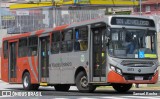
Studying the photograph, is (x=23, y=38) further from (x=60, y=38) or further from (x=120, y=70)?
(x=120, y=70)

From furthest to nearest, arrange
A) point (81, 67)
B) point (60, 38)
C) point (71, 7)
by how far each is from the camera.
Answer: point (71, 7)
point (60, 38)
point (81, 67)

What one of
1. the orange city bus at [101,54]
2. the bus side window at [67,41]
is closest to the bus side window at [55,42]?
the orange city bus at [101,54]

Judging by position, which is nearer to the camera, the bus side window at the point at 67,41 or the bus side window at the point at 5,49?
the bus side window at the point at 67,41

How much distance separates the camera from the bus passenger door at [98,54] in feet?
63.1

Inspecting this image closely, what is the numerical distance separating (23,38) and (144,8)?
265ft

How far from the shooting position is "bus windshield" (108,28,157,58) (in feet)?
61.4

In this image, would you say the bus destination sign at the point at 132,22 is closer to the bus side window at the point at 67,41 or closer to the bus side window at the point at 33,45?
the bus side window at the point at 67,41

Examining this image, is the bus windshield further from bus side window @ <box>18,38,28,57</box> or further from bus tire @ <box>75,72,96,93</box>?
bus side window @ <box>18,38,28,57</box>

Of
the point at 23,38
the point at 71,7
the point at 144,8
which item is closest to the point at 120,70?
the point at 23,38

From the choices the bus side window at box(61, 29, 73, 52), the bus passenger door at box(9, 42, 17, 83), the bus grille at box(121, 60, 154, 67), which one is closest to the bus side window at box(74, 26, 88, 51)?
the bus side window at box(61, 29, 73, 52)

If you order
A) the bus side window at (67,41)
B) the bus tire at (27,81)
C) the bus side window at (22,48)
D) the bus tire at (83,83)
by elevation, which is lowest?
the bus tire at (27,81)

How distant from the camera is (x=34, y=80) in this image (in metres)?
25.4

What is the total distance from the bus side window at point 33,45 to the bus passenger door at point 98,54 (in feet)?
20.3

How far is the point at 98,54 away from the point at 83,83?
1722 millimetres
